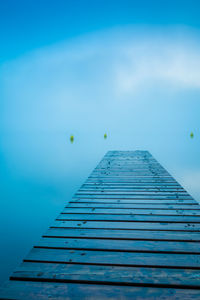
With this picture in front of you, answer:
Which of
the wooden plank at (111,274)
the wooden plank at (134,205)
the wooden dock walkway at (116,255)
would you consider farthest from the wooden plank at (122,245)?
the wooden plank at (134,205)

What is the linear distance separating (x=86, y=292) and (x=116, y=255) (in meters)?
0.42

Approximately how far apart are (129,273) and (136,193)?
2030 millimetres

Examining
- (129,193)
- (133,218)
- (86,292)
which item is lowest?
(86,292)

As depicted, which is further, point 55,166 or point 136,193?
point 55,166

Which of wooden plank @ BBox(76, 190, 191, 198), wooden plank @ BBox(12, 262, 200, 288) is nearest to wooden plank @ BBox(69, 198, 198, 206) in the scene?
wooden plank @ BBox(76, 190, 191, 198)

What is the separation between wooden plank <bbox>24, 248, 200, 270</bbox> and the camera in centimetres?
147

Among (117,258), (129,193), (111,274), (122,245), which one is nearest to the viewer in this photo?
(111,274)

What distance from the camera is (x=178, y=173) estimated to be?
8.48m

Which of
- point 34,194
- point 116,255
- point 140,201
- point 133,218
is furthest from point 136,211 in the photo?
point 34,194

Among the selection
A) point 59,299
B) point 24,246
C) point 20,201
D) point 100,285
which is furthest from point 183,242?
point 20,201

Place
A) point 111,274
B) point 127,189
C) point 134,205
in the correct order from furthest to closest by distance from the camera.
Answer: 1. point 127,189
2. point 134,205
3. point 111,274

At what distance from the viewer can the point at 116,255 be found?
1.59m

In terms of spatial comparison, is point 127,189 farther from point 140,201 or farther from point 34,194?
point 34,194

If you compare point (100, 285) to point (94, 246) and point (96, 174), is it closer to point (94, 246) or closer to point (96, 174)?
point (94, 246)
